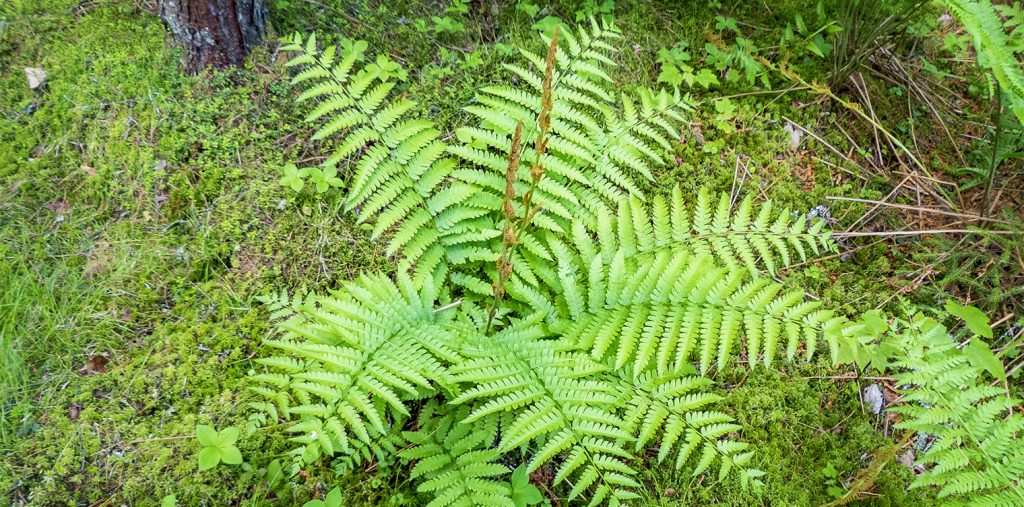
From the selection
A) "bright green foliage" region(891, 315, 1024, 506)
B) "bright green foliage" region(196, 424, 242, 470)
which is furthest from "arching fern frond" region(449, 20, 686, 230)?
"bright green foliage" region(196, 424, 242, 470)

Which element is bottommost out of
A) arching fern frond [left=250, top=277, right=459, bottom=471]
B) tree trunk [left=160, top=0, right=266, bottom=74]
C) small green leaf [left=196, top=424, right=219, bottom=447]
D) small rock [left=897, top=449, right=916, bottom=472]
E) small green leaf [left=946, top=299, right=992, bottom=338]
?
small rock [left=897, top=449, right=916, bottom=472]

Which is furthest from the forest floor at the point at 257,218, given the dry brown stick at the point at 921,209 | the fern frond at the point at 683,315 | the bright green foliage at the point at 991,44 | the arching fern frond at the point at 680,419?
the bright green foliage at the point at 991,44

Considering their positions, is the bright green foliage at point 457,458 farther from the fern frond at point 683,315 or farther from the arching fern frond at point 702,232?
the arching fern frond at point 702,232

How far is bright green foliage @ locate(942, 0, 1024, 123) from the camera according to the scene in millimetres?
2438

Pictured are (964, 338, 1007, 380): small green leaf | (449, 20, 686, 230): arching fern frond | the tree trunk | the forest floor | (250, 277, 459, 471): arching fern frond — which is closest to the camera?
(250, 277, 459, 471): arching fern frond

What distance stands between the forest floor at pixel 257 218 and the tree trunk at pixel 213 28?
0.10m

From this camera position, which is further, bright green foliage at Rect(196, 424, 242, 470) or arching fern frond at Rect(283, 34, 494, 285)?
arching fern frond at Rect(283, 34, 494, 285)

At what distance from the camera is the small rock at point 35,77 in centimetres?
330

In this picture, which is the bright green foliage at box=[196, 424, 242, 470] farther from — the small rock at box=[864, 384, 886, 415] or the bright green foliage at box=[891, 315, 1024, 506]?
the small rock at box=[864, 384, 886, 415]

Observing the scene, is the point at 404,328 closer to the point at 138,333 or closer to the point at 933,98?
the point at 138,333

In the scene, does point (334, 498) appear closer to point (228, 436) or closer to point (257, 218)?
point (228, 436)

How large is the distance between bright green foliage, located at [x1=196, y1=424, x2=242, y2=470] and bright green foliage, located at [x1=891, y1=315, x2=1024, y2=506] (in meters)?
2.73

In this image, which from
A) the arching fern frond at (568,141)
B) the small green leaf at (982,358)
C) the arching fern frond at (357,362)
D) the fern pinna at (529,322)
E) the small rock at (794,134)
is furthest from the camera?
the small rock at (794,134)

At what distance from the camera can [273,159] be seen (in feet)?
10.8
